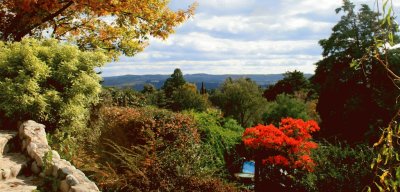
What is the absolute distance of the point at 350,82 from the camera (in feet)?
101

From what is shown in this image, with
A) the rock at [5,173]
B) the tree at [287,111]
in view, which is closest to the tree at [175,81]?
the tree at [287,111]

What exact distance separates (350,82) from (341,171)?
2282 centimetres

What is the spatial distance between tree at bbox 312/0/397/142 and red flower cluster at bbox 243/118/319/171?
1689cm

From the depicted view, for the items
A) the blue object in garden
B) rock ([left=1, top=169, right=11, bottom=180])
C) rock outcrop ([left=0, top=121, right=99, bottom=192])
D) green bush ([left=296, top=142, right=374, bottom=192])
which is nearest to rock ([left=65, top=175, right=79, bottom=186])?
rock outcrop ([left=0, top=121, right=99, bottom=192])

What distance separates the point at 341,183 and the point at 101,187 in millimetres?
5336

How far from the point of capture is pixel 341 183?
9258 mm

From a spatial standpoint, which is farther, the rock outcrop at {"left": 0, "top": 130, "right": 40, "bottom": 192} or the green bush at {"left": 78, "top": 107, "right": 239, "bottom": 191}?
the green bush at {"left": 78, "top": 107, "right": 239, "bottom": 191}

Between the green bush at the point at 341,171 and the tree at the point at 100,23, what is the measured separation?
671 centimetres

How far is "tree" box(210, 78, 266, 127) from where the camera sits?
182ft

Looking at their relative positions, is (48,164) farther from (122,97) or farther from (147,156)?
(122,97)

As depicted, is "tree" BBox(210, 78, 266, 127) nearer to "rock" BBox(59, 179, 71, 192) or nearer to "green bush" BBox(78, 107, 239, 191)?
"green bush" BBox(78, 107, 239, 191)

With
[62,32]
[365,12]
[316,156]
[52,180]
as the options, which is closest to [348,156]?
[316,156]

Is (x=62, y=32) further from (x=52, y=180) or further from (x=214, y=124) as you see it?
(x=52, y=180)

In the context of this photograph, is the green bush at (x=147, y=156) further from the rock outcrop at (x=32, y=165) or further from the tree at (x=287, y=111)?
the tree at (x=287, y=111)
